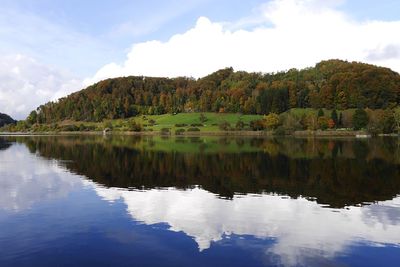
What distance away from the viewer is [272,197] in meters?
29.5

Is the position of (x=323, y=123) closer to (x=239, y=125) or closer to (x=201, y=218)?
(x=239, y=125)

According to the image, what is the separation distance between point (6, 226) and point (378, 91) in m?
204

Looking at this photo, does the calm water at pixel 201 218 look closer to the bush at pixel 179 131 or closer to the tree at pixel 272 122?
the tree at pixel 272 122

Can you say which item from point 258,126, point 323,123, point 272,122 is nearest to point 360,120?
point 323,123

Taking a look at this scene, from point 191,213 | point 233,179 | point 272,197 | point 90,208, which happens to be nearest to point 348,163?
point 233,179

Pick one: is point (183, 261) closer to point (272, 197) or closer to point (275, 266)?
point (275, 266)

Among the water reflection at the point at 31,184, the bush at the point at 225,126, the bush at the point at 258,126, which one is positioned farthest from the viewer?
the bush at the point at 225,126

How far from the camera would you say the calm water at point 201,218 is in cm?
1662

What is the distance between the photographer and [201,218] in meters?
23.2

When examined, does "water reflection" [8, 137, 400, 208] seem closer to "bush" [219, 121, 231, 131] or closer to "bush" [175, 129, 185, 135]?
"bush" [219, 121, 231, 131]

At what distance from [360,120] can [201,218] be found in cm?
16132

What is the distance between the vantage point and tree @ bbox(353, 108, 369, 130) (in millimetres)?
167875

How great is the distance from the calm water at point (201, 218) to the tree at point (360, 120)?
134m

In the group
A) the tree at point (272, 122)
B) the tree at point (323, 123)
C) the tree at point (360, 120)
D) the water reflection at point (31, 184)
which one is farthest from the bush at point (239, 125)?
the water reflection at point (31, 184)
